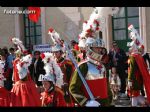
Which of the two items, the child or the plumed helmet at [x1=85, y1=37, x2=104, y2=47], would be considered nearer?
the plumed helmet at [x1=85, y1=37, x2=104, y2=47]

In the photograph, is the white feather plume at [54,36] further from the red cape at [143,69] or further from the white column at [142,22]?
the white column at [142,22]

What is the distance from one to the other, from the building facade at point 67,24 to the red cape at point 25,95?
5675mm

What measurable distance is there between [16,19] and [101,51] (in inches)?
469

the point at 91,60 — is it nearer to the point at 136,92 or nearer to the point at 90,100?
the point at 90,100

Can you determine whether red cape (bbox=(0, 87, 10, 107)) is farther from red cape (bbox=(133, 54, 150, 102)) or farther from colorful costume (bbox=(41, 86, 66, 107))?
red cape (bbox=(133, 54, 150, 102))

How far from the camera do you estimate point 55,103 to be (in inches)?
266

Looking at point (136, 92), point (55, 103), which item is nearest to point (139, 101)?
point (136, 92)

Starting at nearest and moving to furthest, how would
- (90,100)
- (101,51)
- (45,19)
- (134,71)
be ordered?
(90,100), (101,51), (134,71), (45,19)

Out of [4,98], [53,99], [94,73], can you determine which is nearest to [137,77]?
[4,98]

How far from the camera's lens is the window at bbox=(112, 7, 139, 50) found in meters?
15.9

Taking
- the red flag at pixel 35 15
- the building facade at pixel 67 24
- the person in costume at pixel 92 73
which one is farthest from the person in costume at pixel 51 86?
the red flag at pixel 35 15

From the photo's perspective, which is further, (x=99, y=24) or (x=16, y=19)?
(x=16, y=19)

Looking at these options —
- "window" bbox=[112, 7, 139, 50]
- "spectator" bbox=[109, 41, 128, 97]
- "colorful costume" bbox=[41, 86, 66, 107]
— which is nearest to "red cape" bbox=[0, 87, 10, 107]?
"colorful costume" bbox=[41, 86, 66, 107]

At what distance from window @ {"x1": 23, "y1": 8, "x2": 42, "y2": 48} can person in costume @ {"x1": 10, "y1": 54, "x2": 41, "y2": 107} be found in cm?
809
